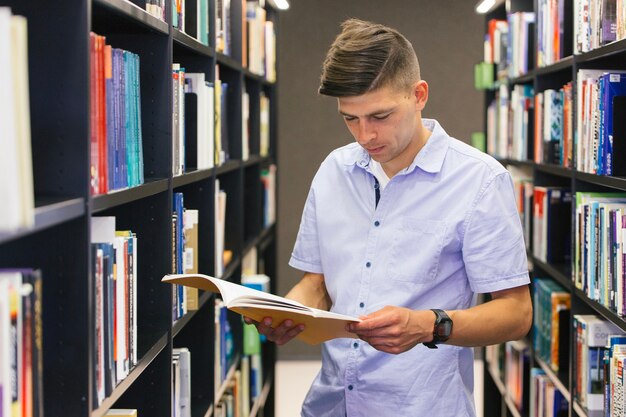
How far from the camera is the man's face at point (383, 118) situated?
6.57 feet

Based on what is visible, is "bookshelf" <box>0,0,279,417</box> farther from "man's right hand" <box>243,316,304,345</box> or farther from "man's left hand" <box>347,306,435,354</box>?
"man's left hand" <box>347,306,435,354</box>

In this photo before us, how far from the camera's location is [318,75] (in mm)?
6309

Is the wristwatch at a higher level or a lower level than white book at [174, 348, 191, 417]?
higher

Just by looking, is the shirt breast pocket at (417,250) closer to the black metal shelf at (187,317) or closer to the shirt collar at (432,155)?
the shirt collar at (432,155)

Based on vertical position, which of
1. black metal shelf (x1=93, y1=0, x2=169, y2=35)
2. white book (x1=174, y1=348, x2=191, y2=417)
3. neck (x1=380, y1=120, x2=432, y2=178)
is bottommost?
white book (x1=174, y1=348, x2=191, y2=417)

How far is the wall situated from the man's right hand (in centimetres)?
427

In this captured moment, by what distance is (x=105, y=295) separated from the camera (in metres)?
1.62

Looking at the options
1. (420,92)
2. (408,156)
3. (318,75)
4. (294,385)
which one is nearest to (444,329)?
(408,156)

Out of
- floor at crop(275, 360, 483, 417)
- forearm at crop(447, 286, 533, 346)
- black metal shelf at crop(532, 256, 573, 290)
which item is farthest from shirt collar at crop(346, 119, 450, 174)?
floor at crop(275, 360, 483, 417)

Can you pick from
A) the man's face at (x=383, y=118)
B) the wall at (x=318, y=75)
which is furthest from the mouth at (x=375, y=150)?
the wall at (x=318, y=75)

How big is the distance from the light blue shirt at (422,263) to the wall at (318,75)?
161 inches

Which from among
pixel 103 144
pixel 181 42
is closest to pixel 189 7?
pixel 181 42

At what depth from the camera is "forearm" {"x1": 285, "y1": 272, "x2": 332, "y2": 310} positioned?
2.34m

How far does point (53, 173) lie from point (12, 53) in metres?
0.35
